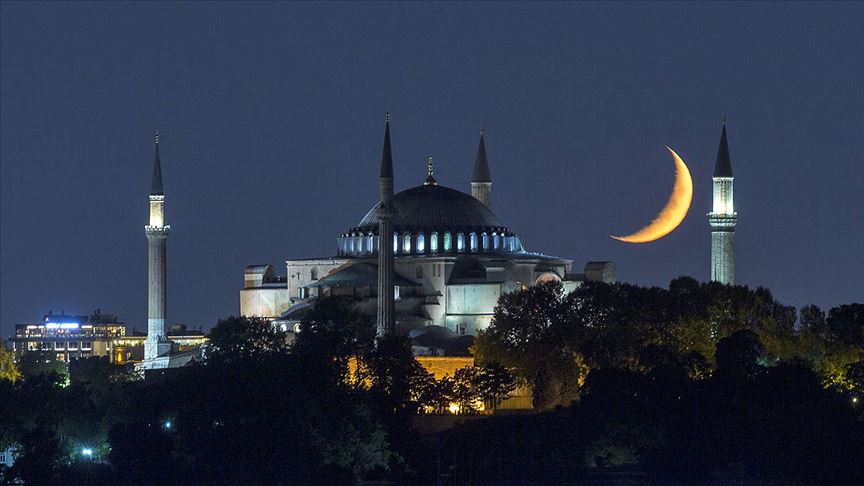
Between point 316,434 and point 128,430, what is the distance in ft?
17.2

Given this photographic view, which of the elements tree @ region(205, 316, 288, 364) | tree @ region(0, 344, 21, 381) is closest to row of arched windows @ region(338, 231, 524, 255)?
tree @ region(205, 316, 288, 364)

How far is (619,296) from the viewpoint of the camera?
297 feet

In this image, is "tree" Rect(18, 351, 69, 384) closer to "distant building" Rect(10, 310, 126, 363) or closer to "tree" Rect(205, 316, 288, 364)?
"tree" Rect(205, 316, 288, 364)

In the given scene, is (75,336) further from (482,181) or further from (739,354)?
(739,354)

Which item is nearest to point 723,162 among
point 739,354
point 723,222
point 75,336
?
point 723,222

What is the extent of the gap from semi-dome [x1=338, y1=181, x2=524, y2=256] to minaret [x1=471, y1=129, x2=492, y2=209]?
296 cm

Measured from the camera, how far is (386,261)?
311 ft

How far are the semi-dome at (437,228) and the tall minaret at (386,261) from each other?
8901 millimetres

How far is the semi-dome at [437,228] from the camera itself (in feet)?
346

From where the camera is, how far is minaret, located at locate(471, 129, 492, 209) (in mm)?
111981

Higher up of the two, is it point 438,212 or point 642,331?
point 438,212

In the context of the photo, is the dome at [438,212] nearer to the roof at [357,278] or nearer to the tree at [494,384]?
the roof at [357,278]

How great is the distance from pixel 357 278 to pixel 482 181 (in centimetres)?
1112

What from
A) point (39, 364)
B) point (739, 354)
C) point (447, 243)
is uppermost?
point (447, 243)
